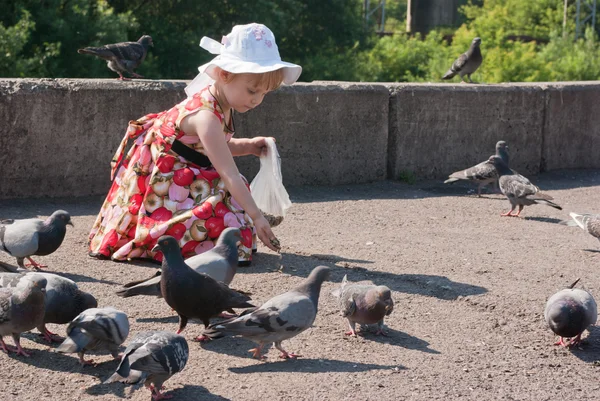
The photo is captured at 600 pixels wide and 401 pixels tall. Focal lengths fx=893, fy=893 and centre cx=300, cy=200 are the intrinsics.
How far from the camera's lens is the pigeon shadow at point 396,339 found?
176 inches

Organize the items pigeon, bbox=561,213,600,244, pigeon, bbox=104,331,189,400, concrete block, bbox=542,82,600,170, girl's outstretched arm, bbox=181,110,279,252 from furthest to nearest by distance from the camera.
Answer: concrete block, bbox=542,82,600,170 < pigeon, bbox=561,213,600,244 < girl's outstretched arm, bbox=181,110,279,252 < pigeon, bbox=104,331,189,400

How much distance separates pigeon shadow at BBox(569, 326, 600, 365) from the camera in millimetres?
4449

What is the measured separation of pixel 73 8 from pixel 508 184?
808cm

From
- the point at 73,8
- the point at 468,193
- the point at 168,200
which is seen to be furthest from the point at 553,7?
the point at 168,200

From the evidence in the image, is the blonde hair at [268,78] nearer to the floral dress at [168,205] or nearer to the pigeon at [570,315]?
the floral dress at [168,205]

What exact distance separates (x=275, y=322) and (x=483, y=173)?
5014mm

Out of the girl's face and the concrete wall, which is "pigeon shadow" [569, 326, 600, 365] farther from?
the concrete wall

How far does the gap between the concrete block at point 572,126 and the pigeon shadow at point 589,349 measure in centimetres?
549

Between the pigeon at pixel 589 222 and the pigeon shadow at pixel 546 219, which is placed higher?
the pigeon at pixel 589 222

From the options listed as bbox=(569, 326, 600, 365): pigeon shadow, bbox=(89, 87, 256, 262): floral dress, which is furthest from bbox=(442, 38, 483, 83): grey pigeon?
bbox=(569, 326, 600, 365): pigeon shadow

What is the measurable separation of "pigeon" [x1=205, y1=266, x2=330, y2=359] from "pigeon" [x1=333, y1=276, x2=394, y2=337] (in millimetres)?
316

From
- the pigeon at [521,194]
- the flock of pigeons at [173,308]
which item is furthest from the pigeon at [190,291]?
the pigeon at [521,194]

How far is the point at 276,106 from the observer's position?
830 centimetres

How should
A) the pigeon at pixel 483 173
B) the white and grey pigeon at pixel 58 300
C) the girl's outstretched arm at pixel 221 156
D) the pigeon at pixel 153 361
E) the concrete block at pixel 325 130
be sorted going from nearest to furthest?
the pigeon at pixel 153 361 < the white and grey pigeon at pixel 58 300 < the girl's outstretched arm at pixel 221 156 < the concrete block at pixel 325 130 < the pigeon at pixel 483 173
